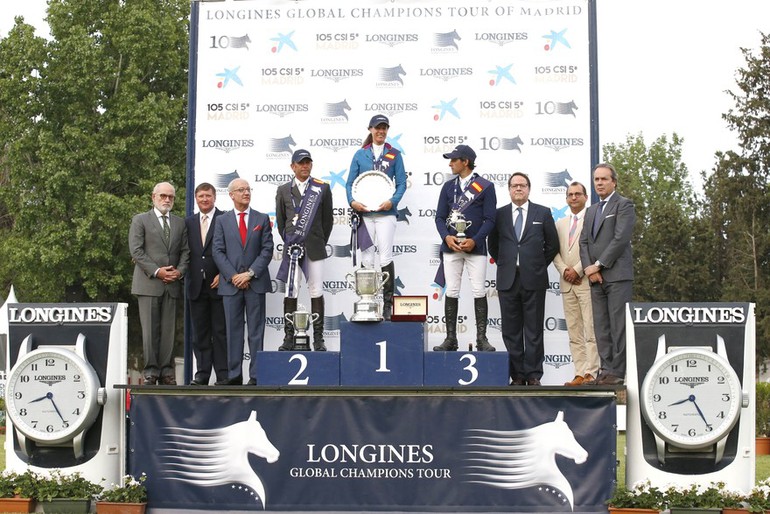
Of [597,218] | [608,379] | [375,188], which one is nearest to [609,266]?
[597,218]

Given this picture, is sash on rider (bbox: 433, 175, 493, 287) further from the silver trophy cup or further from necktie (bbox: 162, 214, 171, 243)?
necktie (bbox: 162, 214, 171, 243)

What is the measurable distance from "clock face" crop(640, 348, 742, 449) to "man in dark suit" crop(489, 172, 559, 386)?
173 cm

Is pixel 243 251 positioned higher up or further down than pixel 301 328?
higher up

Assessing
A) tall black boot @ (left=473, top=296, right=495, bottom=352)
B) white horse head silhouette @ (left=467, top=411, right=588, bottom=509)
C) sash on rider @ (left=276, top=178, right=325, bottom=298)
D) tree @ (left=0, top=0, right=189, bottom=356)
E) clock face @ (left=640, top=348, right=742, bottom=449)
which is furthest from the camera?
tree @ (left=0, top=0, right=189, bottom=356)

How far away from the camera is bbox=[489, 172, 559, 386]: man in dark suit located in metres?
9.88

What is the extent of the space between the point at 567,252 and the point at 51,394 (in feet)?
15.6

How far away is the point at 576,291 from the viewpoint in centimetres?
1002

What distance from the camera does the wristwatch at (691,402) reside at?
26.7ft

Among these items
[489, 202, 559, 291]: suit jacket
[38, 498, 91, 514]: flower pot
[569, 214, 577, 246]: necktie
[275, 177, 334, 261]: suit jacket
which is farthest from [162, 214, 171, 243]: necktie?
[569, 214, 577, 246]: necktie

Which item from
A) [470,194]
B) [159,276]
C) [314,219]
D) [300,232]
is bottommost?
[159,276]

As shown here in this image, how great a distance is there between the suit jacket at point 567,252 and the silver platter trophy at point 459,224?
0.93 m

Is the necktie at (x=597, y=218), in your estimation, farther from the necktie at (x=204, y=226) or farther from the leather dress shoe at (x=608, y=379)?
the necktie at (x=204, y=226)

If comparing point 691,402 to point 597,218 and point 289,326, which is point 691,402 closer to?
point 597,218

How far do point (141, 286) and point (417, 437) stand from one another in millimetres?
3002
